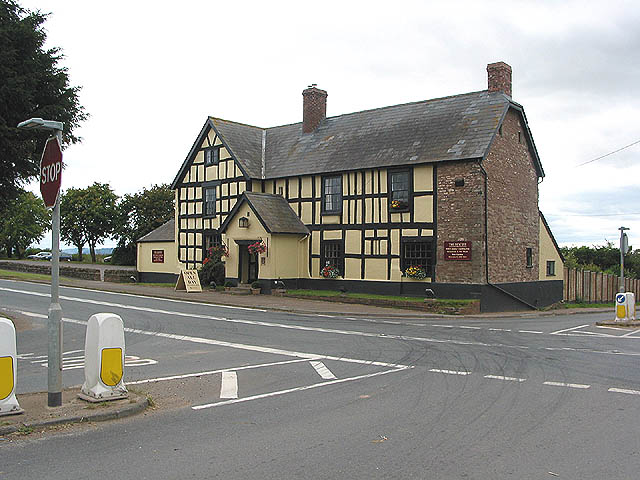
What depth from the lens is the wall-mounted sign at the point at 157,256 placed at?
125ft

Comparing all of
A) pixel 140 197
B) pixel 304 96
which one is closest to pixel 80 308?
pixel 304 96

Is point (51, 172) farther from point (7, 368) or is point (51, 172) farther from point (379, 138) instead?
A: point (379, 138)

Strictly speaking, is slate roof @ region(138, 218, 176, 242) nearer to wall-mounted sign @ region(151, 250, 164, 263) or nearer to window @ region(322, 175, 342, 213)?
wall-mounted sign @ region(151, 250, 164, 263)

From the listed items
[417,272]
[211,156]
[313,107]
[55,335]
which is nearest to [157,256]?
[211,156]

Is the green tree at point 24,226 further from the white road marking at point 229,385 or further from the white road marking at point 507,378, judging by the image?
the white road marking at point 507,378

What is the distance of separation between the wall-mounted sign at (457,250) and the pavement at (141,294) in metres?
2.68

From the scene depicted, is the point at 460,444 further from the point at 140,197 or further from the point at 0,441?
the point at 140,197

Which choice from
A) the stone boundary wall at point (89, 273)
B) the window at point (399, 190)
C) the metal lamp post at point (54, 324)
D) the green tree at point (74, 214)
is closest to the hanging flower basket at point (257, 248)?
the window at point (399, 190)

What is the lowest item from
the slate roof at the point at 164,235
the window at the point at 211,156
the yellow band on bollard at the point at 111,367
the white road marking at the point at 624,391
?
the white road marking at the point at 624,391

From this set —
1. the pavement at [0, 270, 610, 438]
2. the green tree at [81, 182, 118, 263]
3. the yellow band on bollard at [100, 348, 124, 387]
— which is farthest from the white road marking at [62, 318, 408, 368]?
the green tree at [81, 182, 118, 263]

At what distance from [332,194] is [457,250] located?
7.43 meters

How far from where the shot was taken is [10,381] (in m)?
7.04

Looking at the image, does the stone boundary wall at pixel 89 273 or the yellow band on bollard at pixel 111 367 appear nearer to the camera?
the yellow band on bollard at pixel 111 367

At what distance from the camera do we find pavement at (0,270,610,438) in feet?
23.0
